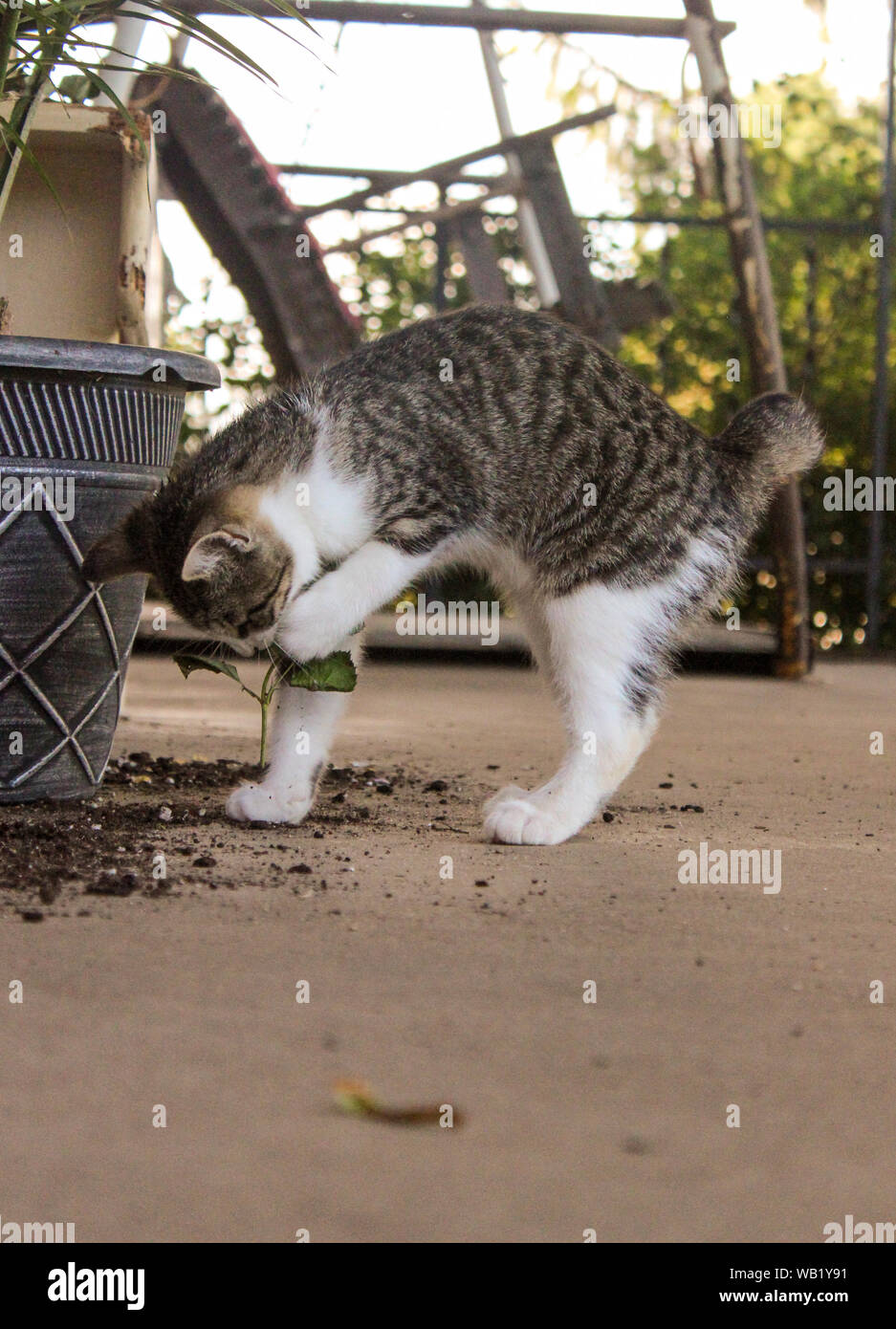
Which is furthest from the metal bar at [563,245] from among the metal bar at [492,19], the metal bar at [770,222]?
the metal bar at [492,19]

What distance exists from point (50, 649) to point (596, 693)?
93 cm

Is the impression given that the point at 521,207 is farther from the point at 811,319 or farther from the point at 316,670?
the point at 316,670

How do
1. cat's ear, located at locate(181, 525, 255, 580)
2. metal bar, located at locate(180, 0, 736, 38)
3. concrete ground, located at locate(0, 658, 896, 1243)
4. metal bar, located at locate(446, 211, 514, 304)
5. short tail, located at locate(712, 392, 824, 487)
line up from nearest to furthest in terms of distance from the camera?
concrete ground, located at locate(0, 658, 896, 1243)
cat's ear, located at locate(181, 525, 255, 580)
short tail, located at locate(712, 392, 824, 487)
metal bar, located at locate(180, 0, 736, 38)
metal bar, located at locate(446, 211, 514, 304)

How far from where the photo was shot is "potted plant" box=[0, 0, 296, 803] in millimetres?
2268

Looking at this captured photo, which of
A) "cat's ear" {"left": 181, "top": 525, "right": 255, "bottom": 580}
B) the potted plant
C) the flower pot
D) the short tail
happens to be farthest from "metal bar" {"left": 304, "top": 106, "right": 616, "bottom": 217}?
"cat's ear" {"left": 181, "top": 525, "right": 255, "bottom": 580}

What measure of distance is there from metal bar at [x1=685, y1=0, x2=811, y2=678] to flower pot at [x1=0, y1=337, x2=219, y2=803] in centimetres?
262

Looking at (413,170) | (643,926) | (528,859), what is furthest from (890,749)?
(413,170)

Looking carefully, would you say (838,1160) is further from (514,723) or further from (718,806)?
(514,723)

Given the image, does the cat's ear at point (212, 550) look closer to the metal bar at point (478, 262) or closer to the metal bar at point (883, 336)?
the metal bar at point (883, 336)

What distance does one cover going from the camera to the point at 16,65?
2.28 meters

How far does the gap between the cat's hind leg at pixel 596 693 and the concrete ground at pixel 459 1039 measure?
90 millimetres

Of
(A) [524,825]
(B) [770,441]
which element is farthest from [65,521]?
(B) [770,441]

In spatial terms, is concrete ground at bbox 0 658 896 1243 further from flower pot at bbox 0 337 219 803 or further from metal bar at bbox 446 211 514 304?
metal bar at bbox 446 211 514 304

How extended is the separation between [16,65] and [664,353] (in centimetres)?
450
